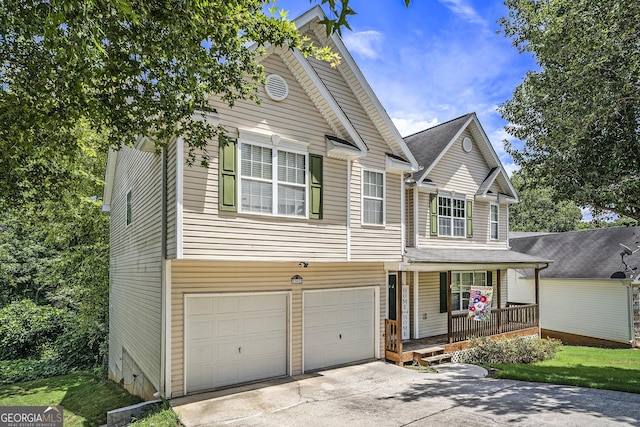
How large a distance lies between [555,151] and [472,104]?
6430 mm

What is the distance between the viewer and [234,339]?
389 inches

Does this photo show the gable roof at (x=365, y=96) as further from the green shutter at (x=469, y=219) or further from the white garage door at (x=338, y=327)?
the green shutter at (x=469, y=219)

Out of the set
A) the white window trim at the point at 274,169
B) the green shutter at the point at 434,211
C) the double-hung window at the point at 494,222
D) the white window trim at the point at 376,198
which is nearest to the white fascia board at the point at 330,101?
the white window trim at the point at 376,198

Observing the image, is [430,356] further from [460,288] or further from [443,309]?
[460,288]

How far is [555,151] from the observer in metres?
12.2

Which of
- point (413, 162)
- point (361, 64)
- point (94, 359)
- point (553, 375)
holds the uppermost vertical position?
point (361, 64)

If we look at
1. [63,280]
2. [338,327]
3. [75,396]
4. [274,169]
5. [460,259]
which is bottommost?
[75,396]

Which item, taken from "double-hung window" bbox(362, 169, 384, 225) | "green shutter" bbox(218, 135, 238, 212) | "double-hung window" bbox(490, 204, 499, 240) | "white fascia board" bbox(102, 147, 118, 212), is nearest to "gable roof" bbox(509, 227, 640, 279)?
"double-hung window" bbox(490, 204, 499, 240)

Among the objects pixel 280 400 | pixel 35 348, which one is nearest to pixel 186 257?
pixel 280 400

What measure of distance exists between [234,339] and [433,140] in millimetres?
11965

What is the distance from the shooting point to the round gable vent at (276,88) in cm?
966

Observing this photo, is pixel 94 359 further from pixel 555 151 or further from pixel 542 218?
pixel 542 218

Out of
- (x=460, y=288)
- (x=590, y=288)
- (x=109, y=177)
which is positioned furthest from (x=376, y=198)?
(x=590, y=288)

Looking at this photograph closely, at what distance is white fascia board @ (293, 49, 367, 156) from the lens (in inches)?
393
